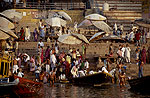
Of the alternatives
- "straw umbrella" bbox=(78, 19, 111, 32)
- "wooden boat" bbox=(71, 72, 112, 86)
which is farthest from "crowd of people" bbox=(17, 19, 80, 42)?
"wooden boat" bbox=(71, 72, 112, 86)

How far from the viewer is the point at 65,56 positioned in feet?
85.4

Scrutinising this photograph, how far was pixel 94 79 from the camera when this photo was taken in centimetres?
2208

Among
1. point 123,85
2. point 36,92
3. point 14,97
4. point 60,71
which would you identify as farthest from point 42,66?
point 14,97

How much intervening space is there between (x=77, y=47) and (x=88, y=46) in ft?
2.56

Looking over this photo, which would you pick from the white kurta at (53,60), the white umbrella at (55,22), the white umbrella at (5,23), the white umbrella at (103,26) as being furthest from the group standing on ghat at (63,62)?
the white umbrella at (55,22)

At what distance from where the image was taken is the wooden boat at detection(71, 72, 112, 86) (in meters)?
21.5

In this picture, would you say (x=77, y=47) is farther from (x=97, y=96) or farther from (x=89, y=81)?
(x=97, y=96)

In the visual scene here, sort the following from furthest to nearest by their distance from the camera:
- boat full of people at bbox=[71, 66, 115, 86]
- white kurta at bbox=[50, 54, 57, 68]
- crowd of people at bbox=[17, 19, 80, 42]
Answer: crowd of people at bbox=[17, 19, 80, 42] < white kurta at bbox=[50, 54, 57, 68] < boat full of people at bbox=[71, 66, 115, 86]

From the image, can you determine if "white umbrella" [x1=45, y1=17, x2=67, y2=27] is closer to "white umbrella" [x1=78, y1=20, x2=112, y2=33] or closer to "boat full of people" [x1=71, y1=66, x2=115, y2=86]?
"white umbrella" [x1=78, y1=20, x2=112, y2=33]

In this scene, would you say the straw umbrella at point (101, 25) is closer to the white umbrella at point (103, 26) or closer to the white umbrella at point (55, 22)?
the white umbrella at point (103, 26)

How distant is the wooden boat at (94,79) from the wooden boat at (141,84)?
2.60 metres

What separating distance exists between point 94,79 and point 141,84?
13.1ft

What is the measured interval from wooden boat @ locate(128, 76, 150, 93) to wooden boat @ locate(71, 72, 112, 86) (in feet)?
8.53

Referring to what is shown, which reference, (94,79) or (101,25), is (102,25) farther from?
(94,79)
